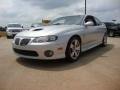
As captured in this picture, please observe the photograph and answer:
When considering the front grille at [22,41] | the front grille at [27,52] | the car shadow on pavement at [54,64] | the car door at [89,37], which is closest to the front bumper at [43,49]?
the front grille at [27,52]

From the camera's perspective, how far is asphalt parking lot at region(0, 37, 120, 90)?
11.5 ft

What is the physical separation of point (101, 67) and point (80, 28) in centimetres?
146

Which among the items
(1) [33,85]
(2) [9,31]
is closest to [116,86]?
(1) [33,85]

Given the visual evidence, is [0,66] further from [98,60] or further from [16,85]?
[98,60]

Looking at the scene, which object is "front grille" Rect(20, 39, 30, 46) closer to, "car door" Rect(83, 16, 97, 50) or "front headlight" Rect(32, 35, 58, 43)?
"front headlight" Rect(32, 35, 58, 43)

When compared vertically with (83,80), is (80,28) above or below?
above

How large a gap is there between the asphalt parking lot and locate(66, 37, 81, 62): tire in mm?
169

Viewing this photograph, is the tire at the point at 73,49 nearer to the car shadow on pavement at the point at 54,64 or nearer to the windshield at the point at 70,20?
the car shadow on pavement at the point at 54,64

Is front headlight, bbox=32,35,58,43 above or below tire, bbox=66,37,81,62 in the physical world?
above

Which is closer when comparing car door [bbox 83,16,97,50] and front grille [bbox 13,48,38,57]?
front grille [bbox 13,48,38,57]

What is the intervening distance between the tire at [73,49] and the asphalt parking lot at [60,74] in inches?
6.6

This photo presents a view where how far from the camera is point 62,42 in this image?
482 centimetres

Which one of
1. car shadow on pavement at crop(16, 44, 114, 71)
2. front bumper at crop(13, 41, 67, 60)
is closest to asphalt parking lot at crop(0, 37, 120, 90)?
car shadow on pavement at crop(16, 44, 114, 71)

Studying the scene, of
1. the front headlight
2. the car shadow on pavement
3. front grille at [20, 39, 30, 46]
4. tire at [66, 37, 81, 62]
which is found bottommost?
the car shadow on pavement
